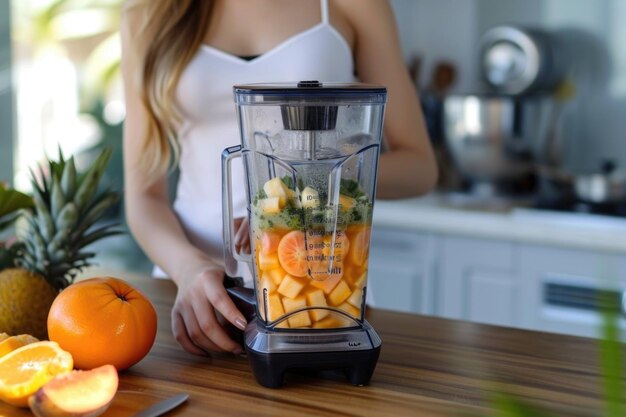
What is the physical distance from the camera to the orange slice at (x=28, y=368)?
2.63ft

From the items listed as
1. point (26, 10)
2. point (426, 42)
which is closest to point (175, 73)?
point (426, 42)

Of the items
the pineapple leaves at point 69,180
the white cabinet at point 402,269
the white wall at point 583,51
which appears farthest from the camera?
the white wall at point 583,51

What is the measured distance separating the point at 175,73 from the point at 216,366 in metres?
0.60

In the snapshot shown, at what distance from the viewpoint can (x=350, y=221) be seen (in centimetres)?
87

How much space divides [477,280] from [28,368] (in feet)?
5.80

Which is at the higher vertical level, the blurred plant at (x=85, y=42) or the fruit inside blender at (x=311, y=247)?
the blurred plant at (x=85, y=42)

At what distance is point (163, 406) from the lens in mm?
829

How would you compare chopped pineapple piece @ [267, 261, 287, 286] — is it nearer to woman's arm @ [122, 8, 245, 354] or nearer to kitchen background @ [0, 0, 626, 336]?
woman's arm @ [122, 8, 245, 354]

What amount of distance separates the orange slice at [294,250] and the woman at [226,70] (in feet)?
1.75

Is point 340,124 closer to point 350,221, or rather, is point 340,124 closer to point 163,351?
point 350,221

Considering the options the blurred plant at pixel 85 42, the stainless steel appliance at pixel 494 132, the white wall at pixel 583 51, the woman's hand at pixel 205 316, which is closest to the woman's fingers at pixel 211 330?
the woman's hand at pixel 205 316

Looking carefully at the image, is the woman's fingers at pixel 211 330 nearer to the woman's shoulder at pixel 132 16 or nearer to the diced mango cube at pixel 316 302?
the diced mango cube at pixel 316 302

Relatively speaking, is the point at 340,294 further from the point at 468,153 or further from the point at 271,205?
the point at 468,153

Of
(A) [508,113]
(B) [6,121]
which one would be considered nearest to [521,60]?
(A) [508,113]
